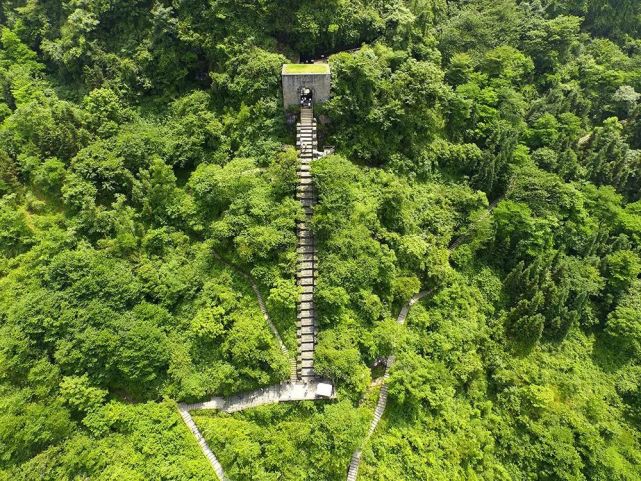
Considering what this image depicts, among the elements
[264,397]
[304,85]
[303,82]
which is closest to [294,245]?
[264,397]

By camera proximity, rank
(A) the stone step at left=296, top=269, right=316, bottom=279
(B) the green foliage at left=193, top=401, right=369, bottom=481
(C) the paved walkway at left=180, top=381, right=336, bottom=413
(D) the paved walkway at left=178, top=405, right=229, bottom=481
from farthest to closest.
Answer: (A) the stone step at left=296, top=269, right=316, bottom=279 < (C) the paved walkway at left=180, top=381, right=336, bottom=413 < (D) the paved walkway at left=178, top=405, right=229, bottom=481 < (B) the green foliage at left=193, top=401, right=369, bottom=481

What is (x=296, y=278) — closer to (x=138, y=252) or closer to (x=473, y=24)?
(x=138, y=252)

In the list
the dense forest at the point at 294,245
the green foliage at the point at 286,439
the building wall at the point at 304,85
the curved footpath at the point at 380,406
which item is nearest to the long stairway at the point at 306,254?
the dense forest at the point at 294,245

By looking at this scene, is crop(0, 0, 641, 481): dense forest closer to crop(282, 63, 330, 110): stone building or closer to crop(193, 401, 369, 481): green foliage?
crop(193, 401, 369, 481): green foliage

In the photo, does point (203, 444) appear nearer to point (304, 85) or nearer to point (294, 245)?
point (294, 245)

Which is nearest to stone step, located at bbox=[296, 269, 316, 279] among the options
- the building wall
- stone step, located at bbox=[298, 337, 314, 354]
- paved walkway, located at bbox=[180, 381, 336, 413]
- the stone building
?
stone step, located at bbox=[298, 337, 314, 354]

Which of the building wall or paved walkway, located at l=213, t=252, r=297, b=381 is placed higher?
the building wall

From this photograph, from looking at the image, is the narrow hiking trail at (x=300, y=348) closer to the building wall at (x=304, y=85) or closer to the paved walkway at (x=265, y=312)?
the paved walkway at (x=265, y=312)

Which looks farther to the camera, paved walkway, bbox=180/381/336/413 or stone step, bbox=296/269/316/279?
stone step, bbox=296/269/316/279
